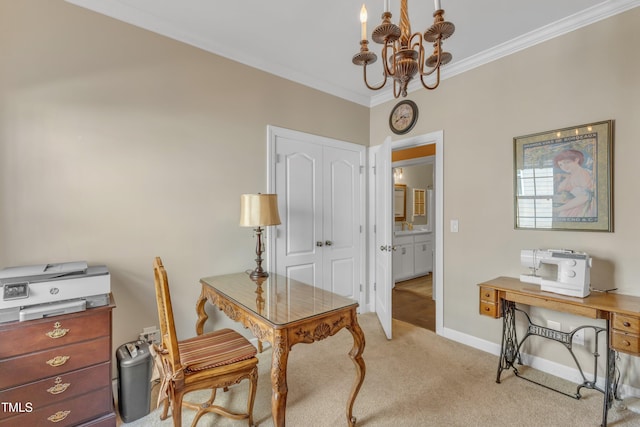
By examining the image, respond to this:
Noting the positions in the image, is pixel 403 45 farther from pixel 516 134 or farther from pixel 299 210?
pixel 299 210

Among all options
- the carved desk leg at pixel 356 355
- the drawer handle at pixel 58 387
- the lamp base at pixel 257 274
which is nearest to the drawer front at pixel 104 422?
the drawer handle at pixel 58 387

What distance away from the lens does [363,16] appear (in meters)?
1.31

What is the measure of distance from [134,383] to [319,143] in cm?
258

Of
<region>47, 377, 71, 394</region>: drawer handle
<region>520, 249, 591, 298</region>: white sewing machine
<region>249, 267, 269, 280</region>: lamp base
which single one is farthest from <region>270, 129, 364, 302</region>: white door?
<region>520, 249, 591, 298</region>: white sewing machine

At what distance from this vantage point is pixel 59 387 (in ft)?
5.16

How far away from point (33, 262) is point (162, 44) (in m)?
1.75

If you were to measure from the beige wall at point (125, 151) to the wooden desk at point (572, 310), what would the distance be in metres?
2.09

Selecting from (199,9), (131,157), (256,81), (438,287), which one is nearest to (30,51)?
(131,157)

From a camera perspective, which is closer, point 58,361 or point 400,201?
point 58,361

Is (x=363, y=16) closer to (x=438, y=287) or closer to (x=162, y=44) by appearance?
(x=162, y=44)

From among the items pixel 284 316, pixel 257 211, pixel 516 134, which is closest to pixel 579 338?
pixel 516 134

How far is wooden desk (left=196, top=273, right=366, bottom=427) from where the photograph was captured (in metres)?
1.46

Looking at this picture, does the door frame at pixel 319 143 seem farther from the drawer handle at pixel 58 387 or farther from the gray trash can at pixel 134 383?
the drawer handle at pixel 58 387

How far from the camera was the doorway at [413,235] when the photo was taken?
460cm
